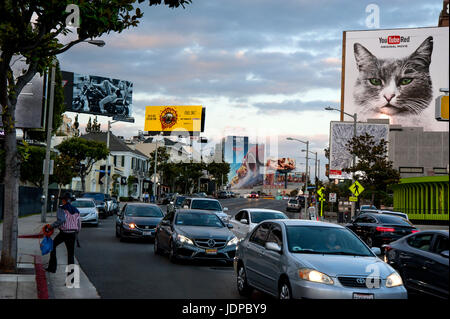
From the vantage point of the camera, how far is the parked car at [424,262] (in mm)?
9984

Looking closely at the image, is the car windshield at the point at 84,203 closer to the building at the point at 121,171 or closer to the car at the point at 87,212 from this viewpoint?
the car at the point at 87,212

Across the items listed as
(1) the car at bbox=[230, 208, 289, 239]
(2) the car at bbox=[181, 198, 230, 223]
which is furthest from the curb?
(2) the car at bbox=[181, 198, 230, 223]

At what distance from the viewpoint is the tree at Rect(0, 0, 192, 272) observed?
11938 mm

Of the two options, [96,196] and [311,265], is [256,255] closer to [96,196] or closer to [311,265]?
[311,265]

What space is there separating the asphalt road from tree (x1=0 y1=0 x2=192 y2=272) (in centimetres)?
224

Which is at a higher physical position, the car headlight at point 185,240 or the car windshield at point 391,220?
the car windshield at point 391,220

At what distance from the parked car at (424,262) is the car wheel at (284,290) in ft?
8.54

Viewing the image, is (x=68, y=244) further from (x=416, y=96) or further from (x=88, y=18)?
(x=416, y=96)

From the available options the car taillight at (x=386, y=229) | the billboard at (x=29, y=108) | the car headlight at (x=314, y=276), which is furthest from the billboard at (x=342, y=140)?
the car headlight at (x=314, y=276)

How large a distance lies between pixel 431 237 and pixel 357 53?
134079mm

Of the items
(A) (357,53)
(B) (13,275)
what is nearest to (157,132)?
(A) (357,53)

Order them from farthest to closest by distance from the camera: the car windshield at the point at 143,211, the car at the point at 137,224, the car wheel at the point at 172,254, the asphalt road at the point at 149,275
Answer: the car windshield at the point at 143,211, the car at the point at 137,224, the car wheel at the point at 172,254, the asphalt road at the point at 149,275

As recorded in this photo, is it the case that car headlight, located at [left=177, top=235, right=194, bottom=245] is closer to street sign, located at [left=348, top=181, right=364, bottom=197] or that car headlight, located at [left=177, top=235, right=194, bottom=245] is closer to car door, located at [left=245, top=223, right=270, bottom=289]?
car door, located at [left=245, top=223, right=270, bottom=289]
